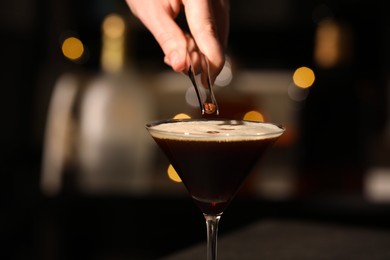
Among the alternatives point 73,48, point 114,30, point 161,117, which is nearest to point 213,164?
point 114,30

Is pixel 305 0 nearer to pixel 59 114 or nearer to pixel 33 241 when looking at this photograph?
pixel 59 114

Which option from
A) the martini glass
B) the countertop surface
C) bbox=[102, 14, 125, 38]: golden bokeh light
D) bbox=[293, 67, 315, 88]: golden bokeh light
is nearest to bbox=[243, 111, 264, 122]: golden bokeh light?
bbox=[293, 67, 315, 88]: golden bokeh light

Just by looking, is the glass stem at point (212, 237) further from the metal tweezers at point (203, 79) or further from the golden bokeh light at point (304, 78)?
the golden bokeh light at point (304, 78)

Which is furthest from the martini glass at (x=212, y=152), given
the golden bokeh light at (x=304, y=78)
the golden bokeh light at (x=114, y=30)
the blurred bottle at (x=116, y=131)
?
the golden bokeh light at (x=304, y=78)

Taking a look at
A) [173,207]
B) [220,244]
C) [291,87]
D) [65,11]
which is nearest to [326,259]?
[220,244]

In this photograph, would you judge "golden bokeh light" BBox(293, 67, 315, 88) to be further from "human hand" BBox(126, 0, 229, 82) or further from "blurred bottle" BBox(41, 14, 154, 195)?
"human hand" BBox(126, 0, 229, 82)

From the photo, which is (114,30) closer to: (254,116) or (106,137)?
(106,137)

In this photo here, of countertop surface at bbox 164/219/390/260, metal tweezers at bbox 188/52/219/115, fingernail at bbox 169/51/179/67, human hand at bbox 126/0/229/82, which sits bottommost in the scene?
countertop surface at bbox 164/219/390/260
